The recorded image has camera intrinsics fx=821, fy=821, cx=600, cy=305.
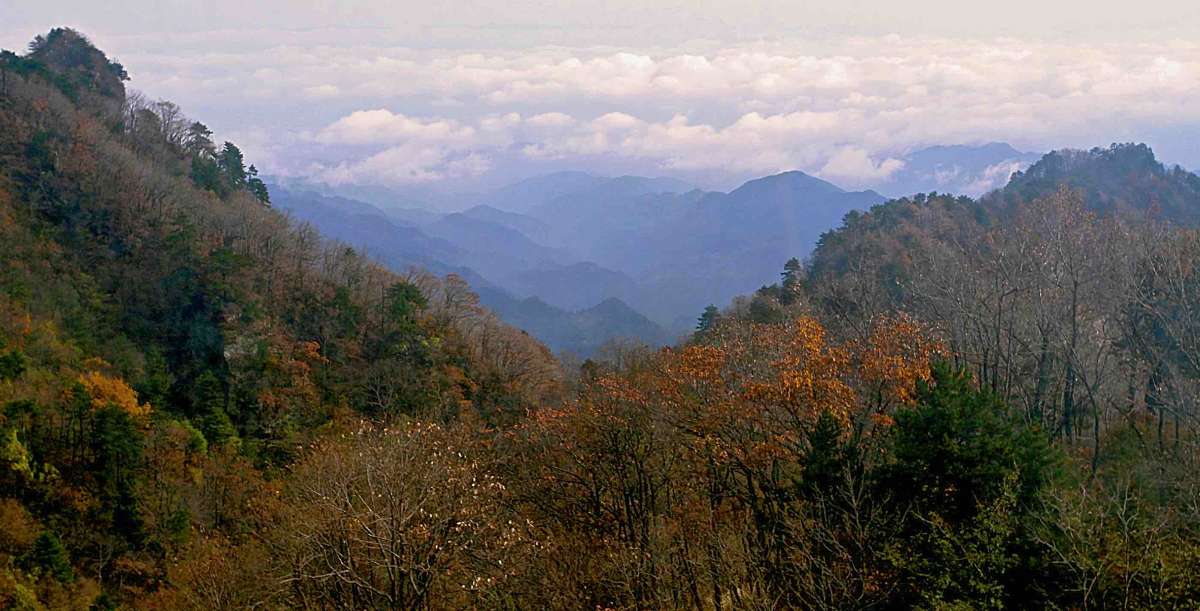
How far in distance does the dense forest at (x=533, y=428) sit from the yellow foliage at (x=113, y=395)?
9.3 inches

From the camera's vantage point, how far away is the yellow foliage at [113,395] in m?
34.2

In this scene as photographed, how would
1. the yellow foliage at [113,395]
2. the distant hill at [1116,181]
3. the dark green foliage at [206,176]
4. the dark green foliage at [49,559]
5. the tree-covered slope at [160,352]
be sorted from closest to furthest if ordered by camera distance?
the dark green foliage at [49,559]
the tree-covered slope at [160,352]
the yellow foliage at [113,395]
the dark green foliage at [206,176]
the distant hill at [1116,181]

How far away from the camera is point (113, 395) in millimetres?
35188

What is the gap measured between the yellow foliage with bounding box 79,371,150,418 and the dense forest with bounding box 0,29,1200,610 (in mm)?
237

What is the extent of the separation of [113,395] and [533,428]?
21736mm

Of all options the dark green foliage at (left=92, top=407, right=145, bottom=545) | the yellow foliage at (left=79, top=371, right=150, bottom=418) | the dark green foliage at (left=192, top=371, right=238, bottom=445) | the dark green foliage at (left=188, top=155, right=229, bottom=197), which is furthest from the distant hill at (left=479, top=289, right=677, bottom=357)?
the dark green foliage at (left=92, top=407, right=145, bottom=545)

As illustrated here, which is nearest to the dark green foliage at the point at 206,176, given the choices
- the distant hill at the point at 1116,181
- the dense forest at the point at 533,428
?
the dense forest at the point at 533,428

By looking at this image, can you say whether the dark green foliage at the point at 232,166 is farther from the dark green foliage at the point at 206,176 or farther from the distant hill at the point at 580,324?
the distant hill at the point at 580,324

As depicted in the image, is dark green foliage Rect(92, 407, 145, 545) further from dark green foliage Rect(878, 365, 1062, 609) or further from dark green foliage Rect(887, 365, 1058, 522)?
dark green foliage Rect(887, 365, 1058, 522)

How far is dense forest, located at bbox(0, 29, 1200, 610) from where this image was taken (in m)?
14.6

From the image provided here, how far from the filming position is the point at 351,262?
5656 cm

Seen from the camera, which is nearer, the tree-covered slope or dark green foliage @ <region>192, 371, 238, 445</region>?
the tree-covered slope

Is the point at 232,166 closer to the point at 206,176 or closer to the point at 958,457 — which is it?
the point at 206,176

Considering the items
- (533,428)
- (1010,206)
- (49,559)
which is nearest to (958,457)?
(533,428)
